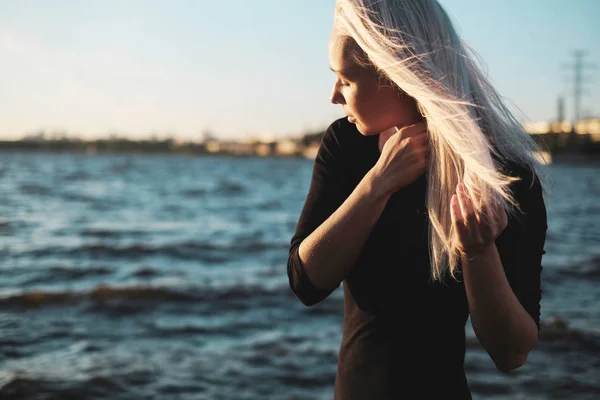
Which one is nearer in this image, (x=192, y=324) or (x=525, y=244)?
(x=525, y=244)

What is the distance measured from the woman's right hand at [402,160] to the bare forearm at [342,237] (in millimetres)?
27

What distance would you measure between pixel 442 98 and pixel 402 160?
0.65 ft

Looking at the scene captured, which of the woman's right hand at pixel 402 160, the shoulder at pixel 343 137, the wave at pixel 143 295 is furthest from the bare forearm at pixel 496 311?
the wave at pixel 143 295

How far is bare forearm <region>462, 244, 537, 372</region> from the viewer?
1.54m

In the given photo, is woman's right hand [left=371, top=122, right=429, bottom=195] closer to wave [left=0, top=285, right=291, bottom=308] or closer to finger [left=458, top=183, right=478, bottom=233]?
finger [left=458, top=183, right=478, bottom=233]

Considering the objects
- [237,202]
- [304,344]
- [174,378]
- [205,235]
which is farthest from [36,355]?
[237,202]

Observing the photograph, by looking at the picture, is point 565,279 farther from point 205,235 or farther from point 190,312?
point 205,235

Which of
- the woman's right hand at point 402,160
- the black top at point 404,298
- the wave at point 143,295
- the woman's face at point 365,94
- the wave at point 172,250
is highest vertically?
the woman's face at point 365,94

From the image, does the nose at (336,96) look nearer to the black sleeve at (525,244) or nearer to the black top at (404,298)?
the black top at (404,298)

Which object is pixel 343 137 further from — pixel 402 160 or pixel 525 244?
pixel 525 244

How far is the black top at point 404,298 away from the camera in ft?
5.64

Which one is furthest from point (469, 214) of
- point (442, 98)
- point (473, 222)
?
point (442, 98)

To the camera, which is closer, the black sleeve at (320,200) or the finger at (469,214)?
the finger at (469,214)

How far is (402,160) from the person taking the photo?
1.62 metres
